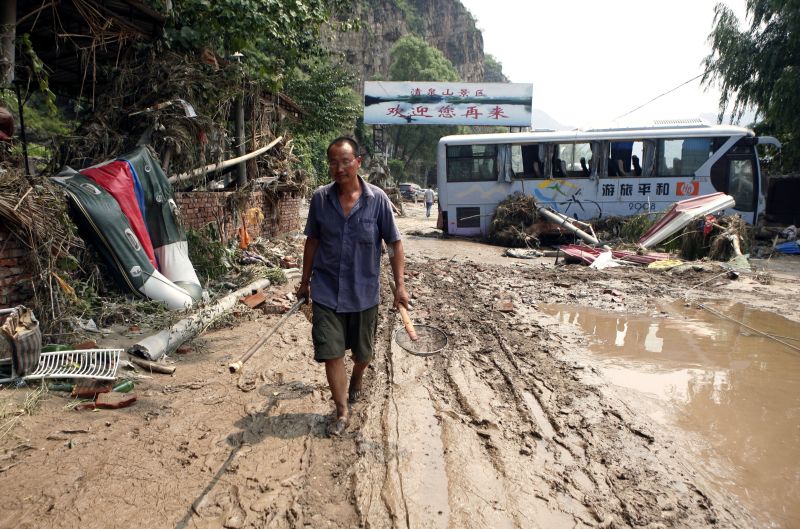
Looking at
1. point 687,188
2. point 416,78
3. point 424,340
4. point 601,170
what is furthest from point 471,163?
point 416,78

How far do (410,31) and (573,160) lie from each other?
5087cm

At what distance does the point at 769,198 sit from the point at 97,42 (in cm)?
1852

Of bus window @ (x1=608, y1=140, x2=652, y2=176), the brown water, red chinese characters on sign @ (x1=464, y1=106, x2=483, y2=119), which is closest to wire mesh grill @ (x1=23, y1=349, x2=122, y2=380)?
the brown water

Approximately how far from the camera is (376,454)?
2.77 m

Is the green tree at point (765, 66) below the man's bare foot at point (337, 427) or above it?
above

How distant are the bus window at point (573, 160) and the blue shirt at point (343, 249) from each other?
1117cm

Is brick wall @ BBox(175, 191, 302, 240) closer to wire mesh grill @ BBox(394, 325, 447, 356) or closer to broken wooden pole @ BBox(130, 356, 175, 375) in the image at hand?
broken wooden pole @ BBox(130, 356, 175, 375)

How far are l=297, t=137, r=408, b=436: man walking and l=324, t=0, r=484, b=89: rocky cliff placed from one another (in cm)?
3978

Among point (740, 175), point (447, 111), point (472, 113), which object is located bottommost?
point (740, 175)

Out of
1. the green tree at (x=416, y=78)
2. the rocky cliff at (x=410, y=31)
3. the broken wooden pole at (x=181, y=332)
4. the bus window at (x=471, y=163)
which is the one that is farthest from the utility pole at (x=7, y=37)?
the rocky cliff at (x=410, y=31)

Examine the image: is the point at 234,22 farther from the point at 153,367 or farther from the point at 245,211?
the point at 153,367

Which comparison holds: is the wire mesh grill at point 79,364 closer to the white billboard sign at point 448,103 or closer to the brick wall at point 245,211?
the brick wall at point 245,211

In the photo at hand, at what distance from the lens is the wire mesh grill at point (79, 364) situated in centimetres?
342

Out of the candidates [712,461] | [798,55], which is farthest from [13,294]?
[798,55]
